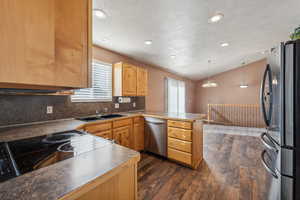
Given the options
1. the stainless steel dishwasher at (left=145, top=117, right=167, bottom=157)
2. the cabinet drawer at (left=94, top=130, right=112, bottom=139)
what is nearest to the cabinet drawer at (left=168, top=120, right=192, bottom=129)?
the stainless steel dishwasher at (left=145, top=117, right=167, bottom=157)

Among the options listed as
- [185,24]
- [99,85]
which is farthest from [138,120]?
[185,24]

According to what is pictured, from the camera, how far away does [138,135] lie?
2.74m

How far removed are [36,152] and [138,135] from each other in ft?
6.47

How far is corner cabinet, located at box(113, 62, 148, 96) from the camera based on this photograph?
2.85 metres

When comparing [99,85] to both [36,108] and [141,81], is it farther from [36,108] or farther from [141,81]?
[36,108]

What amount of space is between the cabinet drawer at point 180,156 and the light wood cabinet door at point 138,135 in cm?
70

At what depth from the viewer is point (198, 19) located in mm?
1988

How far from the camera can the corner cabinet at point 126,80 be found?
285 cm

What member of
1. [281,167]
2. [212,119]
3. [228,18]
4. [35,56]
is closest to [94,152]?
[35,56]

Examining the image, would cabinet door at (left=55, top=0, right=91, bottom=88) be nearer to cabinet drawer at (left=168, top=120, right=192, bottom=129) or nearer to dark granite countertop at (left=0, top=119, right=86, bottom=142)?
dark granite countertop at (left=0, top=119, right=86, bottom=142)

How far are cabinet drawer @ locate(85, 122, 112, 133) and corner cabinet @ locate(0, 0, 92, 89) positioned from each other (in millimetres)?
1440

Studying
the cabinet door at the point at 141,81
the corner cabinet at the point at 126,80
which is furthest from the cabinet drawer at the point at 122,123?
the cabinet door at the point at 141,81

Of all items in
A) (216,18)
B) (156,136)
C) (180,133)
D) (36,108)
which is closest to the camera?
(36,108)

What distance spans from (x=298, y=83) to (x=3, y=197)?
1.85m
